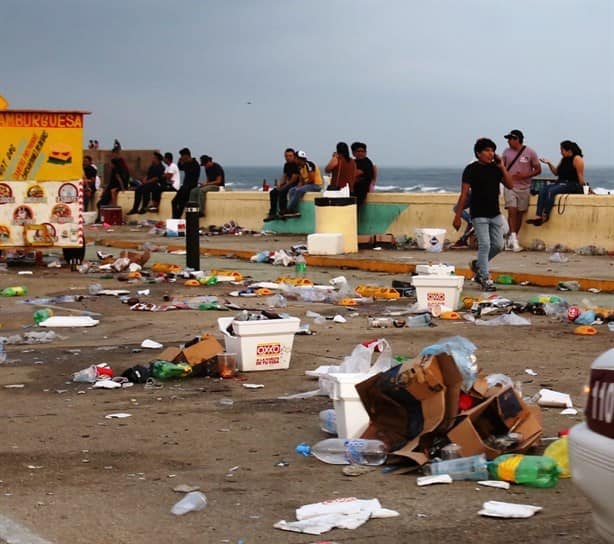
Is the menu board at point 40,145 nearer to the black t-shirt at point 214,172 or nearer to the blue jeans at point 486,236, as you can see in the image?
the blue jeans at point 486,236

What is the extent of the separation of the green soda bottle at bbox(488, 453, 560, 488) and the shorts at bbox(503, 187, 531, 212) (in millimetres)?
15073

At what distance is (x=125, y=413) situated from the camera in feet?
28.4

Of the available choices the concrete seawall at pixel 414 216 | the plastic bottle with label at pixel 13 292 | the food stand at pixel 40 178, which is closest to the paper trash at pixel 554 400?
the plastic bottle with label at pixel 13 292

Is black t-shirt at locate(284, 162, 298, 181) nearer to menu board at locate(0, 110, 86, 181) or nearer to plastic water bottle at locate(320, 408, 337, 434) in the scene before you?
menu board at locate(0, 110, 86, 181)

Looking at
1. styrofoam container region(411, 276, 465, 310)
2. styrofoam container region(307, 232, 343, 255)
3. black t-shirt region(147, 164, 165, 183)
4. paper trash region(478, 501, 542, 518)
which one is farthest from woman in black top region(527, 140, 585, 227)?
paper trash region(478, 501, 542, 518)

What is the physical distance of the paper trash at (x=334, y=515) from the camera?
5926 mm

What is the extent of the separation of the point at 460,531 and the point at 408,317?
7647 millimetres

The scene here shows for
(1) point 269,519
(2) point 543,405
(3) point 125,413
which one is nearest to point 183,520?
(1) point 269,519

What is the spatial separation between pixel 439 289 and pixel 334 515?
7.94 m

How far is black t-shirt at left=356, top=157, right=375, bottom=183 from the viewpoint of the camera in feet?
81.1

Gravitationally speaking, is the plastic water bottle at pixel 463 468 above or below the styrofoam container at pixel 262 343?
below

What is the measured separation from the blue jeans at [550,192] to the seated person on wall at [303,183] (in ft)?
22.2

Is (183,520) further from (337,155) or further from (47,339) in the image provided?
(337,155)

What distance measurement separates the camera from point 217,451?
24.7 ft
